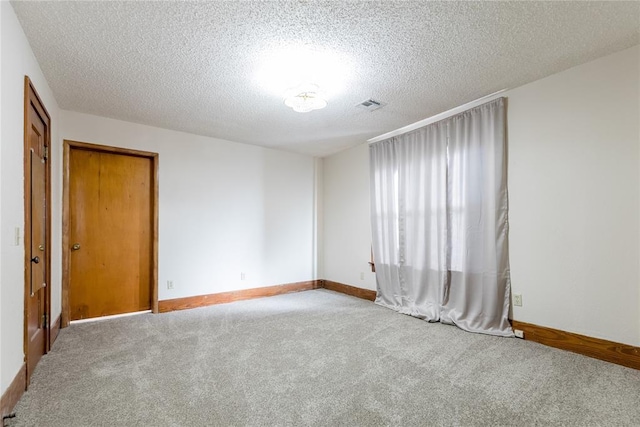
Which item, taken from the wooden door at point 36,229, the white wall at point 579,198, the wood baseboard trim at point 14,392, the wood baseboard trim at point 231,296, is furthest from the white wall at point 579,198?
the wooden door at point 36,229

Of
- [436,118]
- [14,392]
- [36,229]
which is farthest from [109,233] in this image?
[436,118]

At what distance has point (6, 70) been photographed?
1.79 metres

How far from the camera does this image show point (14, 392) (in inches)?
71.2

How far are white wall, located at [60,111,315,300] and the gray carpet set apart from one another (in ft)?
3.98

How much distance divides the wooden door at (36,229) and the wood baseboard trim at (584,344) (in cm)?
402

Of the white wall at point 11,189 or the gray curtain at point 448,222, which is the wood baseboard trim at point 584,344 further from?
the white wall at point 11,189

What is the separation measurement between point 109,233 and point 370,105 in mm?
3515

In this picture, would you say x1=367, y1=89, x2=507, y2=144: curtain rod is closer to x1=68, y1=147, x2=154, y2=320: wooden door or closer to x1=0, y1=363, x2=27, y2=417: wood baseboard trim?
x1=68, y1=147, x2=154, y2=320: wooden door

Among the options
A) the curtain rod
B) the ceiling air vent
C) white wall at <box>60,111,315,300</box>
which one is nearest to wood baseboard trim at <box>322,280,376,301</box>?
white wall at <box>60,111,315,300</box>

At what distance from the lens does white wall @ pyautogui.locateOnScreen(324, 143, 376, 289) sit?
15.8 ft

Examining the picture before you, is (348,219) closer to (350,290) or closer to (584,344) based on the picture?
(350,290)

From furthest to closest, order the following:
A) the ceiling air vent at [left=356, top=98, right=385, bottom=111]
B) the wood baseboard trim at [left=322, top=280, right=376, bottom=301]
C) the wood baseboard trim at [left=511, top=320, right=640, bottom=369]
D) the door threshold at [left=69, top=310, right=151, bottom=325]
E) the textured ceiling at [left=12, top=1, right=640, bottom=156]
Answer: the wood baseboard trim at [left=322, top=280, right=376, bottom=301]
the door threshold at [left=69, top=310, right=151, bottom=325]
the ceiling air vent at [left=356, top=98, right=385, bottom=111]
the wood baseboard trim at [left=511, top=320, right=640, bottom=369]
the textured ceiling at [left=12, top=1, right=640, bottom=156]

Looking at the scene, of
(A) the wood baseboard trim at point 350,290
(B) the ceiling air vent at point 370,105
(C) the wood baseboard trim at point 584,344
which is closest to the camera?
(C) the wood baseboard trim at point 584,344

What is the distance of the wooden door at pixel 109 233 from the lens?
3592mm
